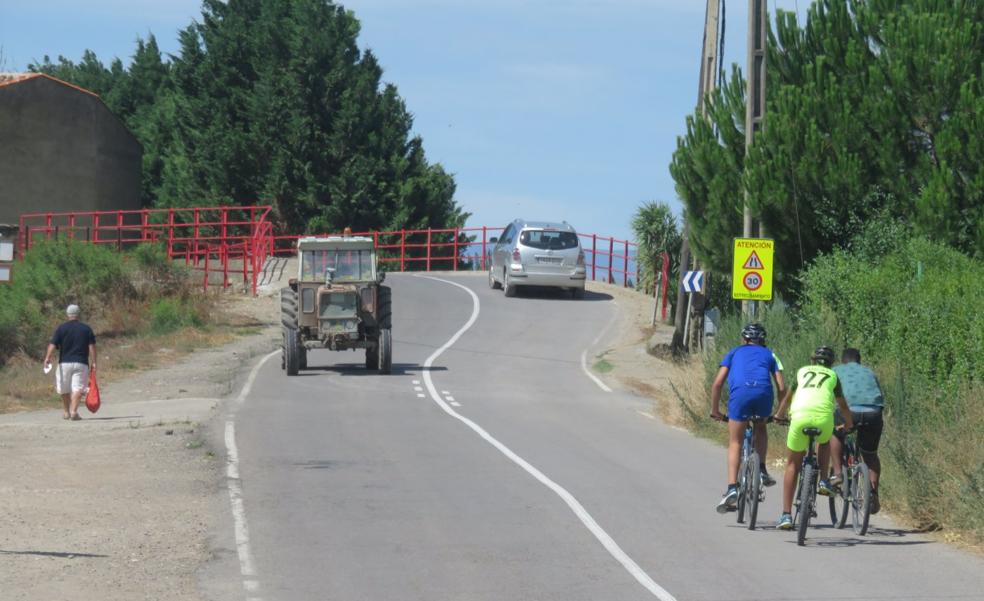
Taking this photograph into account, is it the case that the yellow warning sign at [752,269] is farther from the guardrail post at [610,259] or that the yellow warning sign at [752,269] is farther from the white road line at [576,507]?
the guardrail post at [610,259]

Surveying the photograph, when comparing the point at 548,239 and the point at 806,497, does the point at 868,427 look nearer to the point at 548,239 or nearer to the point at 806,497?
the point at 806,497

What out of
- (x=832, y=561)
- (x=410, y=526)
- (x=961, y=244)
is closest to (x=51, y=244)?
(x=961, y=244)

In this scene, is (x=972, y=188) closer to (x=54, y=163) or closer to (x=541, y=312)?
(x=541, y=312)

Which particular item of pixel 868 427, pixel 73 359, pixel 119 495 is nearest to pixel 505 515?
pixel 868 427

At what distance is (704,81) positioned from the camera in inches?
1298

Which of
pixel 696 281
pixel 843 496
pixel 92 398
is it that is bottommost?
pixel 92 398

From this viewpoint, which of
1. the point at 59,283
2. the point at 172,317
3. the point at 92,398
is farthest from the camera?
the point at 59,283

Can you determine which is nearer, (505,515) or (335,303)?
(505,515)

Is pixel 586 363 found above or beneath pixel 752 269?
beneath

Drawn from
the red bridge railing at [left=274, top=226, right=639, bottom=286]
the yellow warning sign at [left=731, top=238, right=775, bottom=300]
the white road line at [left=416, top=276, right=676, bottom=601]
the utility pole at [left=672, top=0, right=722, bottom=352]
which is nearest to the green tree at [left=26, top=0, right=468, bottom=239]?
the red bridge railing at [left=274, top=226, right=639, bottom=286]

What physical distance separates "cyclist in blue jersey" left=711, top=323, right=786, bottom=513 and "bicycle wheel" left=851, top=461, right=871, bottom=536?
734mm

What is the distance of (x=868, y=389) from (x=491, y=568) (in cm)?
443

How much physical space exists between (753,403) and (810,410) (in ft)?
2.03

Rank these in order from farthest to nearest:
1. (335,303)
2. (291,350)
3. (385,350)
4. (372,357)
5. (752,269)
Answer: (372,357)
(385,350)
(335,303)
(291,350)
(752,269)
